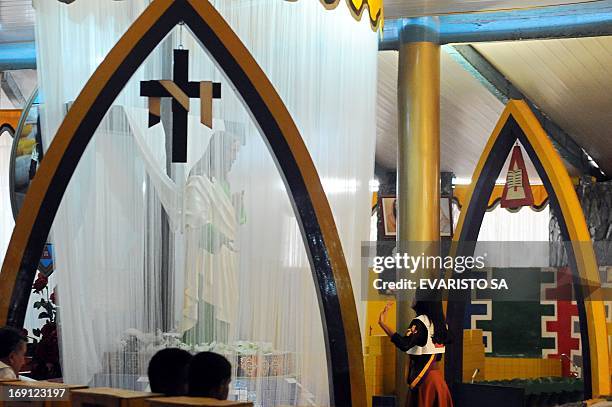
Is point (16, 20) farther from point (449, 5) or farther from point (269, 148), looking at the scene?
point (269, 148)

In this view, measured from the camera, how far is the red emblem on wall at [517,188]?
24.5 ft

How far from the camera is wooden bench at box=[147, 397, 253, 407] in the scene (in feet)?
9.14

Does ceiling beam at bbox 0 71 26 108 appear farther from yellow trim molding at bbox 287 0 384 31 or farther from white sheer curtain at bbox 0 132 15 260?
yellow trim molding at bbox 287 0 384 31

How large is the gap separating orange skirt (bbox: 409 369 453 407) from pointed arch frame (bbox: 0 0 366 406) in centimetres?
255

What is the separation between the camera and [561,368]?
8.97 m

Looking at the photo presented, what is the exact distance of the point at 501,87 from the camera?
434 inches

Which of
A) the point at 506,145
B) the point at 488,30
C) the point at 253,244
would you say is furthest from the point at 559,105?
the point at 253,244

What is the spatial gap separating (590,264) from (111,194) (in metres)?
3.28

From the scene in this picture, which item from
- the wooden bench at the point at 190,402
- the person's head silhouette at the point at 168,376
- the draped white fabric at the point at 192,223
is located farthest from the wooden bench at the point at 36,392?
the draped white fabric at the point at 192,223

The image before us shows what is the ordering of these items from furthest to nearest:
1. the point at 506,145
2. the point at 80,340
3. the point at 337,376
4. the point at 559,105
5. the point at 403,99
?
the point at 559,105
the point at 403,99
the point at 506,145
the point at 80,340
the point at 337,376

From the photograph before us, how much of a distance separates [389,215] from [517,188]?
252 inches

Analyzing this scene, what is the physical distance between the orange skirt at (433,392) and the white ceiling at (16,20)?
15.0 feet

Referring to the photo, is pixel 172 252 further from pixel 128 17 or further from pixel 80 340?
pixel 128 17

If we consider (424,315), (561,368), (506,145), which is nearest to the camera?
(424,315)
